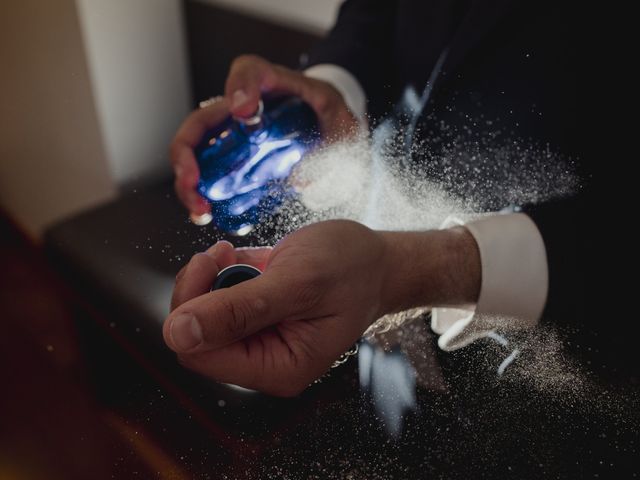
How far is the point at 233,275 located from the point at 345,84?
0.29m

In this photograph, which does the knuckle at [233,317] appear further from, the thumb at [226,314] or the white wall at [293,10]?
the white wall at [293,10]

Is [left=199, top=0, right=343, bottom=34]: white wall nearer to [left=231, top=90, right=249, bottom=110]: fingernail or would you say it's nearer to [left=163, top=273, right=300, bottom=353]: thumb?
[left=231, top=90, right=249, bottom=110]: fingernail

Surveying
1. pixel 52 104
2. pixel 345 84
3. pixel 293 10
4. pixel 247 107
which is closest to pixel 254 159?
pixel 247 107

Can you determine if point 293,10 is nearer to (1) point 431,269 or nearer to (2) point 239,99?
(2) point 239,99

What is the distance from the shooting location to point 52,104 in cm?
56

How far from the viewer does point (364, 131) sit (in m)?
0.45

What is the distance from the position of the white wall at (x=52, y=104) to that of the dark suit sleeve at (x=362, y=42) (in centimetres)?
25

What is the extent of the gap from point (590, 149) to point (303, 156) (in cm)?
21

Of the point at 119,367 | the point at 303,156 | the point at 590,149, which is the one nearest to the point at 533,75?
the point at 590,149

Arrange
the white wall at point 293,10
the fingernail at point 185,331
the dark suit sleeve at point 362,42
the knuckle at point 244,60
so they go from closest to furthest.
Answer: the fingernail at point 185,331 < the knuckle at point 244,60 < the dark suit sleeve at point 362,42 < the white wall at point 293,10

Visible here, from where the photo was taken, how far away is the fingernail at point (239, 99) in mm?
475

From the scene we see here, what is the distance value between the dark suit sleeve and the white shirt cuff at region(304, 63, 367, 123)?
1cm

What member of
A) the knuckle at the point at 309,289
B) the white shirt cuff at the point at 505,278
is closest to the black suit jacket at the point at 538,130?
the white shirt cuff at the point at 505,278

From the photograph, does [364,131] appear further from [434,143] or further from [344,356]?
[344,356]
